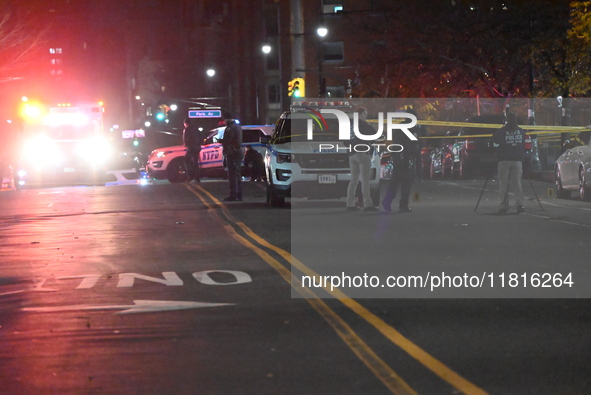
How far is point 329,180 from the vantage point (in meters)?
23.8

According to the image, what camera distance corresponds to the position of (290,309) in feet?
34.1

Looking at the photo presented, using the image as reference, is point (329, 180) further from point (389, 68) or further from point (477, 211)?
point (389, 68)

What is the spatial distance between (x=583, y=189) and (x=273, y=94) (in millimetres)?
69153

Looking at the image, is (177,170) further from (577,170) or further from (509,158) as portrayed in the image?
(509,158)

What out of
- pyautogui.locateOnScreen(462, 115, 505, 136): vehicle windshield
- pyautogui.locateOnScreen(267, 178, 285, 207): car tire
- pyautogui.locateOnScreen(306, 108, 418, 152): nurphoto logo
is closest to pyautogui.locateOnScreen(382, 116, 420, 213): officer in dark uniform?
pyautogui.locateOnScreen(306, 108, 418, 152): nurphoto logo

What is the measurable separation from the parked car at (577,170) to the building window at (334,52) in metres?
57.1

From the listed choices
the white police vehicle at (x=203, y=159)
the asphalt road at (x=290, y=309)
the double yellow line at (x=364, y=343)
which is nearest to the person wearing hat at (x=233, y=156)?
the asphalt road at (x=290, y=309)

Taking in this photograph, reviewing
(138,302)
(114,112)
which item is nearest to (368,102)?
(138,302)

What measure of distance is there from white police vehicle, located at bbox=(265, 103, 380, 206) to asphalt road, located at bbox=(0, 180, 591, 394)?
3.31m

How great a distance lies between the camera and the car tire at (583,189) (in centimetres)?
2414

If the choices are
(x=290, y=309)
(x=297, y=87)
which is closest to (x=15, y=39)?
(x=297, y=87)

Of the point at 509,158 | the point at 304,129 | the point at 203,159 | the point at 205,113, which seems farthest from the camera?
the point at 205,113

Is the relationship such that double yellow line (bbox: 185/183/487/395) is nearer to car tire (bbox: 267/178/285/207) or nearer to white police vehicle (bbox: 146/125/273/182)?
car tire (bbox: 267/178/285/207)

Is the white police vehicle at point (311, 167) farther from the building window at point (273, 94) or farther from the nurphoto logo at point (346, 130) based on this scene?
the building window at point (273, 94)
